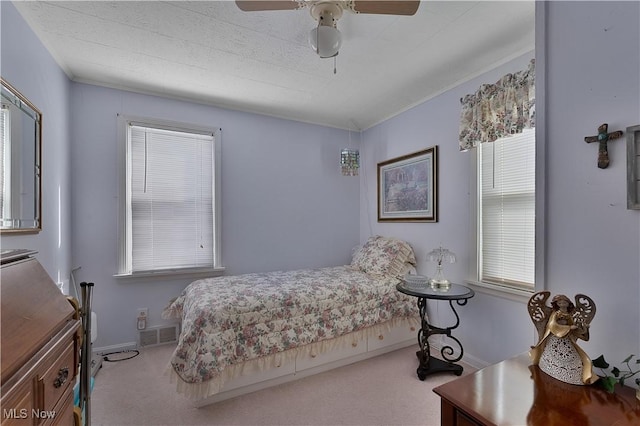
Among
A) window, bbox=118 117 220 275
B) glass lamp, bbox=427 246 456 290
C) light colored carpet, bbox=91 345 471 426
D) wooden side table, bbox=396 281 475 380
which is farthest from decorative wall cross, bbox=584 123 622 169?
window, bbox=118 117 220 275

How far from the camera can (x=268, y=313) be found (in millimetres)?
2131

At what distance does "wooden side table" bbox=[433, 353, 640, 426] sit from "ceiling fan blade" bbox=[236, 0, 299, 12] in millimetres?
1776

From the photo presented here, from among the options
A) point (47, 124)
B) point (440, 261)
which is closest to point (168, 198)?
point (47, 124)

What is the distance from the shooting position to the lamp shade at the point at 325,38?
139 cm

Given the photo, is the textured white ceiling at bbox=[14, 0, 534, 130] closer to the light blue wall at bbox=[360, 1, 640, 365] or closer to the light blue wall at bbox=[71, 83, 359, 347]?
the light blue wall at bbox=[71, 83, 359, 347]

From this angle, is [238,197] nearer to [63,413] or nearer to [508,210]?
[63,413]

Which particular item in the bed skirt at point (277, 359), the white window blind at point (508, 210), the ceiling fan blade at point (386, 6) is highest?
the ceiling fan blade at point (386, 6)

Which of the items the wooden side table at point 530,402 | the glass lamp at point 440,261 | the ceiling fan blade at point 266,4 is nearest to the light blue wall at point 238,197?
the glass lamp at point 440,261

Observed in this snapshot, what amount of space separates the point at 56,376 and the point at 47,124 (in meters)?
1.92

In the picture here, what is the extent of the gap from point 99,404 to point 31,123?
73.8 inches

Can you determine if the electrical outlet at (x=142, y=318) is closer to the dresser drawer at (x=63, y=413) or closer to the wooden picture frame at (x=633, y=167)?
the dresser drawer at (x=63, y=413)

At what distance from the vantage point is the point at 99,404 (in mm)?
1911

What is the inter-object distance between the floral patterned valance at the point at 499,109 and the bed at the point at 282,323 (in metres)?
1.31

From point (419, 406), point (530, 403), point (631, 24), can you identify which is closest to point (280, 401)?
point (419, 406)
